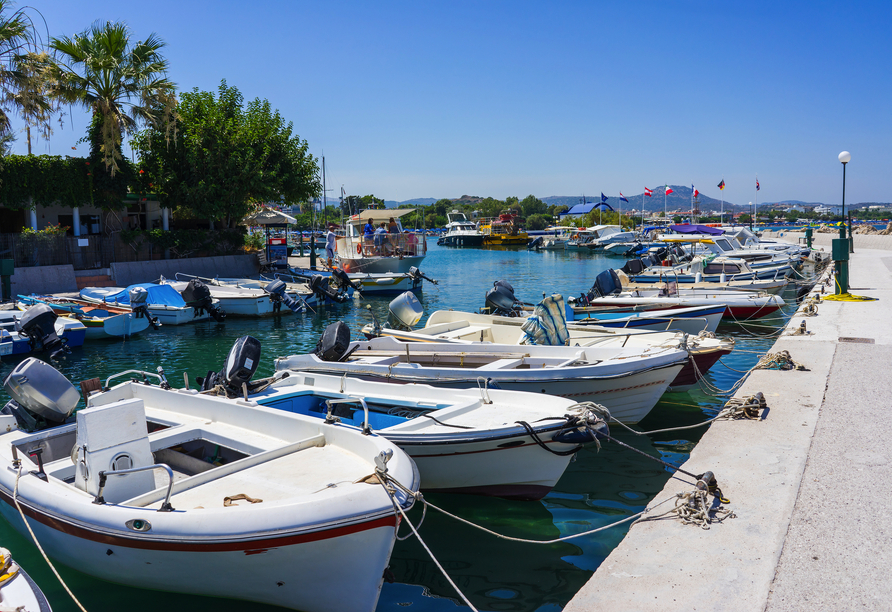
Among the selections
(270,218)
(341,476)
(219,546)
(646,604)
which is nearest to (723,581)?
(646,604)

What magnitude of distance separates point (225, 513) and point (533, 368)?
5.94 meters

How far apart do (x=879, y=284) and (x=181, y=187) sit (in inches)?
1134

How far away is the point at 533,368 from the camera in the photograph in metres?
9.77

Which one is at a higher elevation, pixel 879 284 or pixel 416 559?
pixel 879 284

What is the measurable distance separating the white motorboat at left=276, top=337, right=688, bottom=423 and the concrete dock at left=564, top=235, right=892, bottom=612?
1330mm

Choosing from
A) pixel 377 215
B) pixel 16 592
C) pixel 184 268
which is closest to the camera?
pixel 16 592

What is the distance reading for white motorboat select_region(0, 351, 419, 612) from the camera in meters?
4.61

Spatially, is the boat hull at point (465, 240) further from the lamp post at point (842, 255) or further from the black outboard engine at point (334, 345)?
the black outboard engine at point (334, 345)

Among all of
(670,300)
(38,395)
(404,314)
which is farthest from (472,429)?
(670,300)

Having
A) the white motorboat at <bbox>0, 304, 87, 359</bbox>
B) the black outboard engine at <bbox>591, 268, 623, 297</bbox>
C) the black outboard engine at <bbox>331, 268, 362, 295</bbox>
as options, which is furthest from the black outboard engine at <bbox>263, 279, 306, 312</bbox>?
the black outboard engine at <bbox>591, 268, 623, 297</bbox>

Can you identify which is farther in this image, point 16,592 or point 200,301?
point 200,301

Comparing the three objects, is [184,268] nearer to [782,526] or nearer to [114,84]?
[114,84]

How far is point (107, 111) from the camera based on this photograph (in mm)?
26875

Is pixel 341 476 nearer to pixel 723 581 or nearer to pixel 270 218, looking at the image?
pixel 723 581
